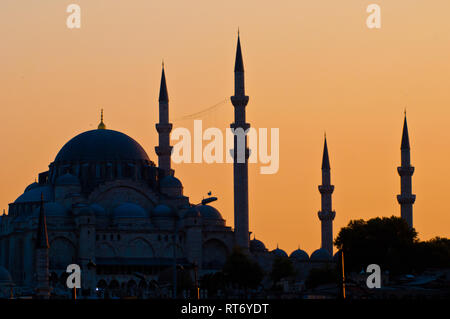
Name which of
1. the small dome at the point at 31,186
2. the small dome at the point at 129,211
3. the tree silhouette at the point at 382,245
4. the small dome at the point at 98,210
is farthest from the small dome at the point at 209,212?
the small dome at the point at 31,186

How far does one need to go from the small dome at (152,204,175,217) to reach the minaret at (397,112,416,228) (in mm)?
16865

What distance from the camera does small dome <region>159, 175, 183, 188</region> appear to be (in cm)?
9769

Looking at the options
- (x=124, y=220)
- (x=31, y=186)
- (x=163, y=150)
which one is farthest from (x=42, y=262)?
(x=31, y=186)

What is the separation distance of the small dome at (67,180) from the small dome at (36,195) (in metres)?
1.40

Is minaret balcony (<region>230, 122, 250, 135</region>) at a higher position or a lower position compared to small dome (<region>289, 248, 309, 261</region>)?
higher

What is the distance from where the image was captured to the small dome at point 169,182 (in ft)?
320

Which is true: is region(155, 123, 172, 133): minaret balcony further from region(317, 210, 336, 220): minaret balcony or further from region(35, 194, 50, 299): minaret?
region(35, 194, 50, 299): minaret

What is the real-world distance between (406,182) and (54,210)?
82.2 ft

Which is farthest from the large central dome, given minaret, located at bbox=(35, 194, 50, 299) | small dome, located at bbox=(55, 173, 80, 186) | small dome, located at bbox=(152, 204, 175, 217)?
minaret, located at bbox=(35, 194, 50, 299)

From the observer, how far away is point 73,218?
297ft

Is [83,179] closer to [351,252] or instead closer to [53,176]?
[53,176]

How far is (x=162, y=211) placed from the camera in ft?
308
